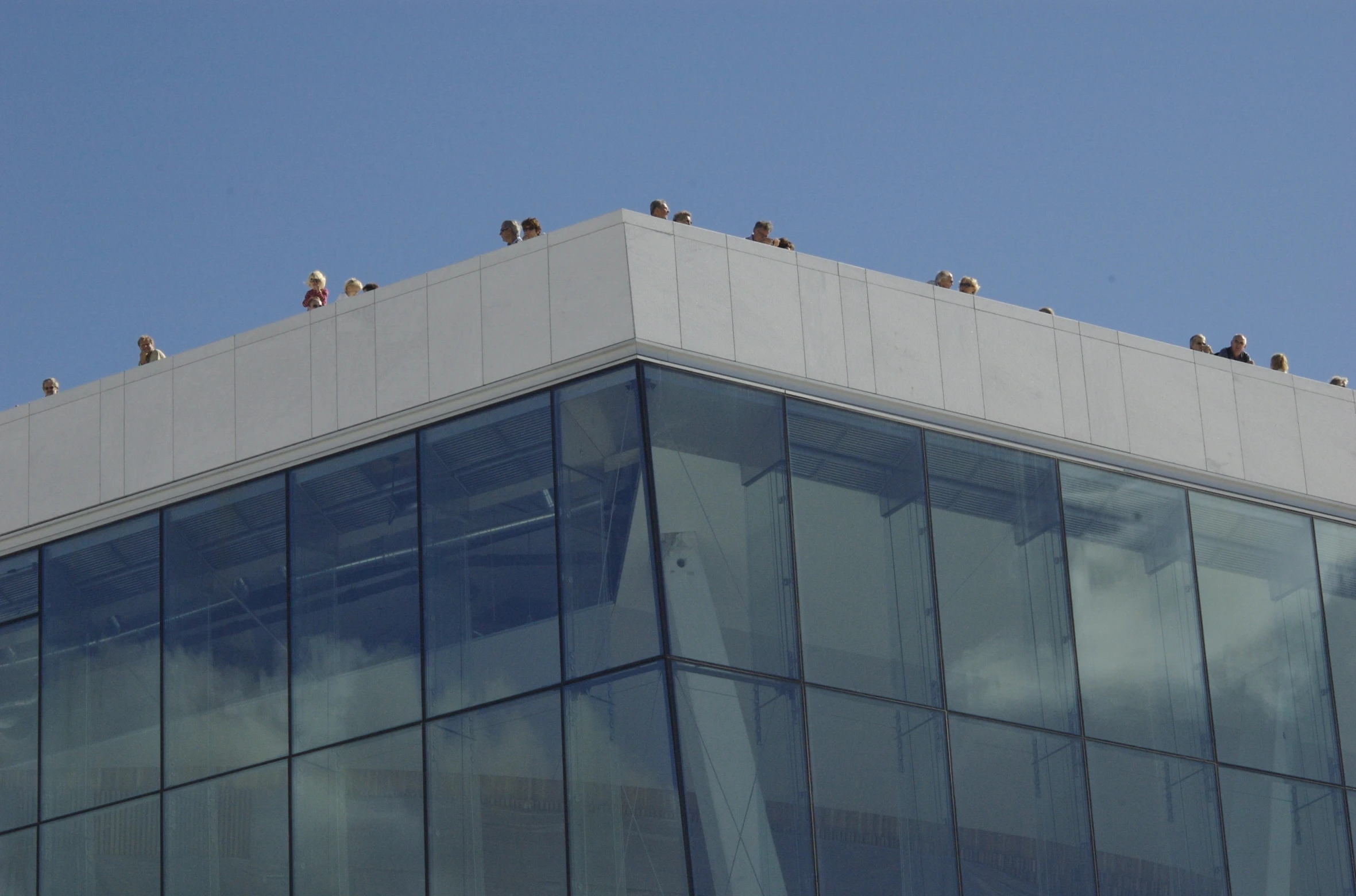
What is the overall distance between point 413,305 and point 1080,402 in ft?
30.1

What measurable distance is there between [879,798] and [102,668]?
35.5 ft

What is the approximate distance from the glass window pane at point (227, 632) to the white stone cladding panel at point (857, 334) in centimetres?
768

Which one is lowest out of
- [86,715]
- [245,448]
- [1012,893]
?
[1012,893]

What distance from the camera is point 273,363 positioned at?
3362cm

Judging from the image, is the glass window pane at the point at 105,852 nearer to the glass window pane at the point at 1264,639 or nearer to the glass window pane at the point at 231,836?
the glass window pane at the point at 231,836

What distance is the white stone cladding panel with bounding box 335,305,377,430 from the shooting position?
Result: 3259 centimetres

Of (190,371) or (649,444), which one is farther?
(190,371)

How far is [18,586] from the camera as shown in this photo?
34.8 metres

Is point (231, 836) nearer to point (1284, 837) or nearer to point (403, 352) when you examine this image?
point (403, 352)

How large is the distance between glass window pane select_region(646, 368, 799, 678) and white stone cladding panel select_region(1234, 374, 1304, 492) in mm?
7931

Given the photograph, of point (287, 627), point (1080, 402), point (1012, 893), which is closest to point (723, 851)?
point (1012, 893)

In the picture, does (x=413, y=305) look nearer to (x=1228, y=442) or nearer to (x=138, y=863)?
(x=138, y=863)

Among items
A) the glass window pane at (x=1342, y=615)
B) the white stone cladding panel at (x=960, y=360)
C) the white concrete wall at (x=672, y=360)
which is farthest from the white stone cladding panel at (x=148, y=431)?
the glass window pane at (x=1342, y=615)

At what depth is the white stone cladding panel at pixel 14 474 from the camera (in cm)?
3503
